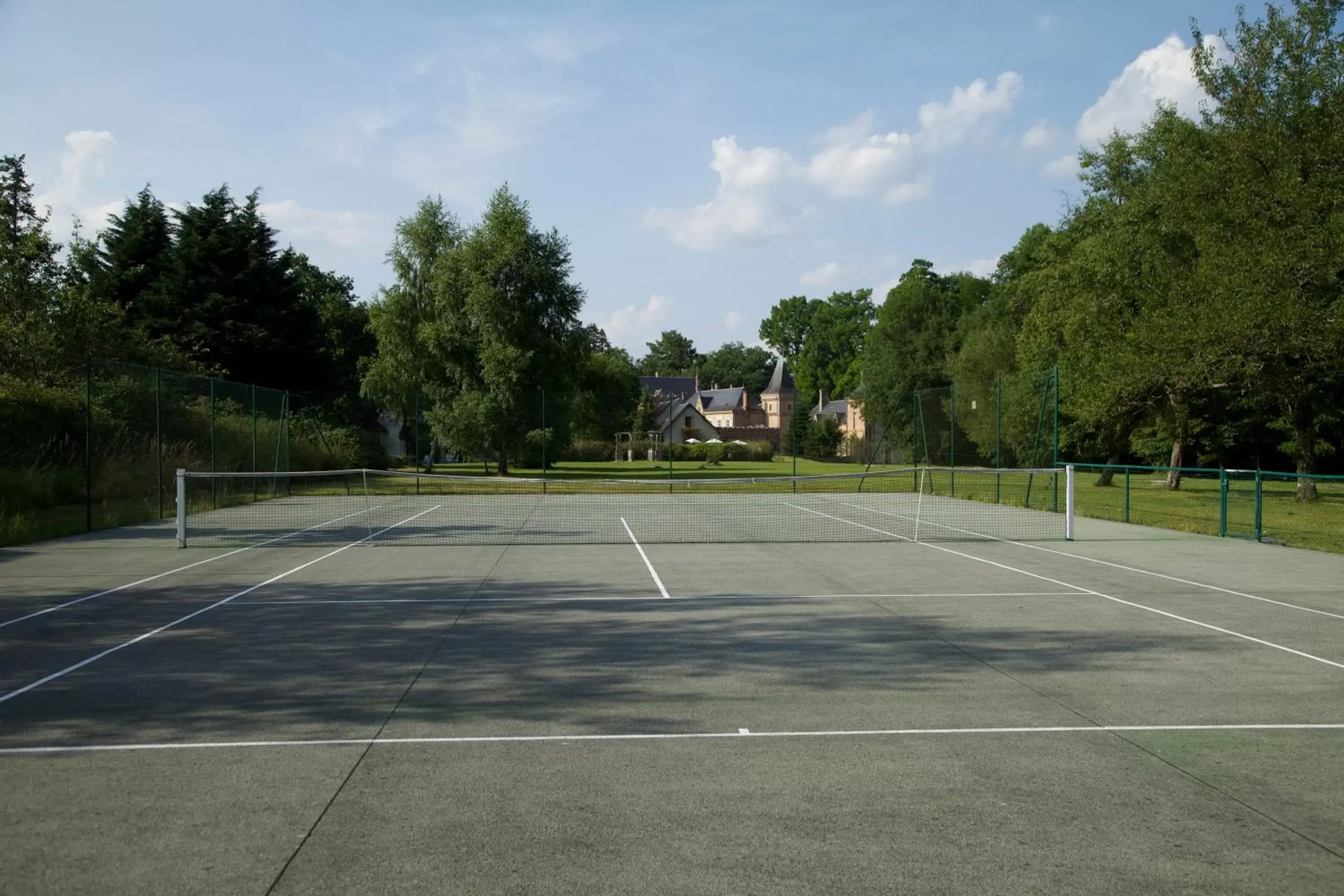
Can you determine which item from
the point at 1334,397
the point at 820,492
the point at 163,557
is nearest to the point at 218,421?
the point at 163,557

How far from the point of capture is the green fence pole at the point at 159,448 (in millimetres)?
21922

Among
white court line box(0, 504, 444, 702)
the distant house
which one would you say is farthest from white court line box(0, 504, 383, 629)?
the distant house

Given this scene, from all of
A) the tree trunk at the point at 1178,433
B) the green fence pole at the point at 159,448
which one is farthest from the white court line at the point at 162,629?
the tree trunk at the point at 1178,433

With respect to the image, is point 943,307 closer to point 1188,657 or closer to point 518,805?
point 1188,657

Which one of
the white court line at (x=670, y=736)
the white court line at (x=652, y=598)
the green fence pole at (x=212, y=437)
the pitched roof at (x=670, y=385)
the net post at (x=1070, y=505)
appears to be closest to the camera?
the white court line at (x=670, y=736)

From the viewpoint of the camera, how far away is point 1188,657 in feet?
27.5

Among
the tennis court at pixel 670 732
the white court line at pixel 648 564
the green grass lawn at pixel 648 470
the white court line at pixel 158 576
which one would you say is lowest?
the white court line at pixel 158 576

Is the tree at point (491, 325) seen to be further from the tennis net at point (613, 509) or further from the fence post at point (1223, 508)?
the fence post at point (1223, 508)

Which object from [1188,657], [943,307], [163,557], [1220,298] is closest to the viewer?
[1188,657]

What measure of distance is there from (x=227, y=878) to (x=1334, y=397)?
43173 millimetres

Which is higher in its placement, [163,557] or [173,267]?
[173,267]

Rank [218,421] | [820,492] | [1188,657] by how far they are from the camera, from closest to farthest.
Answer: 1. [1188,657]
2. [218,421]
3. [820,492]

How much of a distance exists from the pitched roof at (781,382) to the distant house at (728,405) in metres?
0.06

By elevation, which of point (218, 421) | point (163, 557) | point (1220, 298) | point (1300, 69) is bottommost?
point (163, 557)
